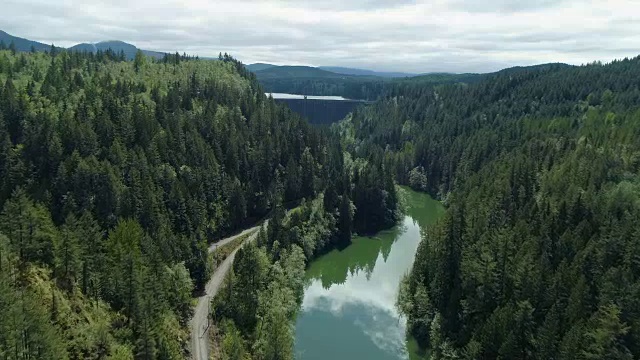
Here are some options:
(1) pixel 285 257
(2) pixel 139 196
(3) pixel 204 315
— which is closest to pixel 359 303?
(1) pixel 285 257

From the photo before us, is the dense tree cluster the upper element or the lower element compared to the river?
Answer: upper

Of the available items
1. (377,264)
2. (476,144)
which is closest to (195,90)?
(377,264)

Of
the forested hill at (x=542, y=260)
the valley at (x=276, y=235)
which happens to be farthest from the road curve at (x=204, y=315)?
the forested hill at (x=542, y=260)

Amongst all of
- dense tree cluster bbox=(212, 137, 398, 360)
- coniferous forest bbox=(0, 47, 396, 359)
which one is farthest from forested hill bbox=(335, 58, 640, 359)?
coniferous forest bbox=(0, 47, 396, 359)

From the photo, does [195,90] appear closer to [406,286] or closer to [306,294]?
[306,294]

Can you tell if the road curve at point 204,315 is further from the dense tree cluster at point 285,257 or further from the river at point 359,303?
the river at point 359,303

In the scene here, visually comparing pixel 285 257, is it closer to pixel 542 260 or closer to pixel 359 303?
pixel 359 303

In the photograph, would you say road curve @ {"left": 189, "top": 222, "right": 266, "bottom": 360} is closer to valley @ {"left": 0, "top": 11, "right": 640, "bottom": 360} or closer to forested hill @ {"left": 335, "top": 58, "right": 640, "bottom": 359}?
valley @ {"left": 0, "top": 11, "right": 640, "bottom": 360}
